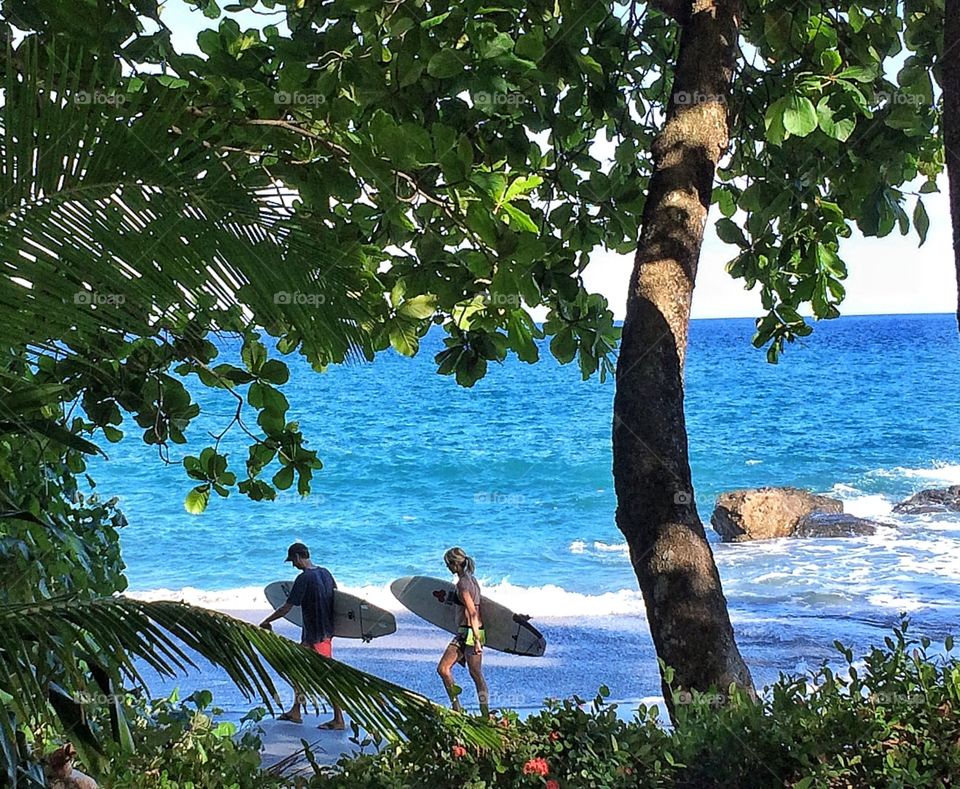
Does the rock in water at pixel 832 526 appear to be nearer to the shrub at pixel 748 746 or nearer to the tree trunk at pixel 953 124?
the shrub at pixel 748 746

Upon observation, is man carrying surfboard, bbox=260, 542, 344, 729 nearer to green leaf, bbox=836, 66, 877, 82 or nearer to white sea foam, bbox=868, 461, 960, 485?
green leaf, bbox=836, 66, 877, 82

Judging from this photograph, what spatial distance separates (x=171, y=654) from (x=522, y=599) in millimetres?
22130

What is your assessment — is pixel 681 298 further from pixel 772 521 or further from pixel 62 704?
pixel 772 521

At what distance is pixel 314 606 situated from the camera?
8008mm

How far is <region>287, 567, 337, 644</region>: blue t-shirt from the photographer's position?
798 cm

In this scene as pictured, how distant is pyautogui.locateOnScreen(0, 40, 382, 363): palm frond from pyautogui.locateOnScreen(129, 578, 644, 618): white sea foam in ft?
61.6

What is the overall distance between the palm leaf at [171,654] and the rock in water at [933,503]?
1007 inches

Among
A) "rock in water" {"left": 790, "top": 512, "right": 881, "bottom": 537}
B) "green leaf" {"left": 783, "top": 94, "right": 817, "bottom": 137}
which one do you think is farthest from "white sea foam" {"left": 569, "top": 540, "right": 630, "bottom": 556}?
"green leaf" {"left": 783, "top": 94, "right": 817, "bottom": 137}

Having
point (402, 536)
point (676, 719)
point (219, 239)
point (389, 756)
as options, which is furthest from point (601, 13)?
point (402, 536)

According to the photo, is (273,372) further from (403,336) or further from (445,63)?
(445,63)

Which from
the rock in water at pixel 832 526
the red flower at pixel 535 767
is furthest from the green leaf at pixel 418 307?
the rock in water at pixel 832 526

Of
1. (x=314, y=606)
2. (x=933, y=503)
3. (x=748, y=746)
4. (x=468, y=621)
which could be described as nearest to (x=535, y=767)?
(x=748, y=746)

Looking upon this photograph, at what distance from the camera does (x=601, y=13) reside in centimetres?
319

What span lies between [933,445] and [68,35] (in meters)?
43.3
